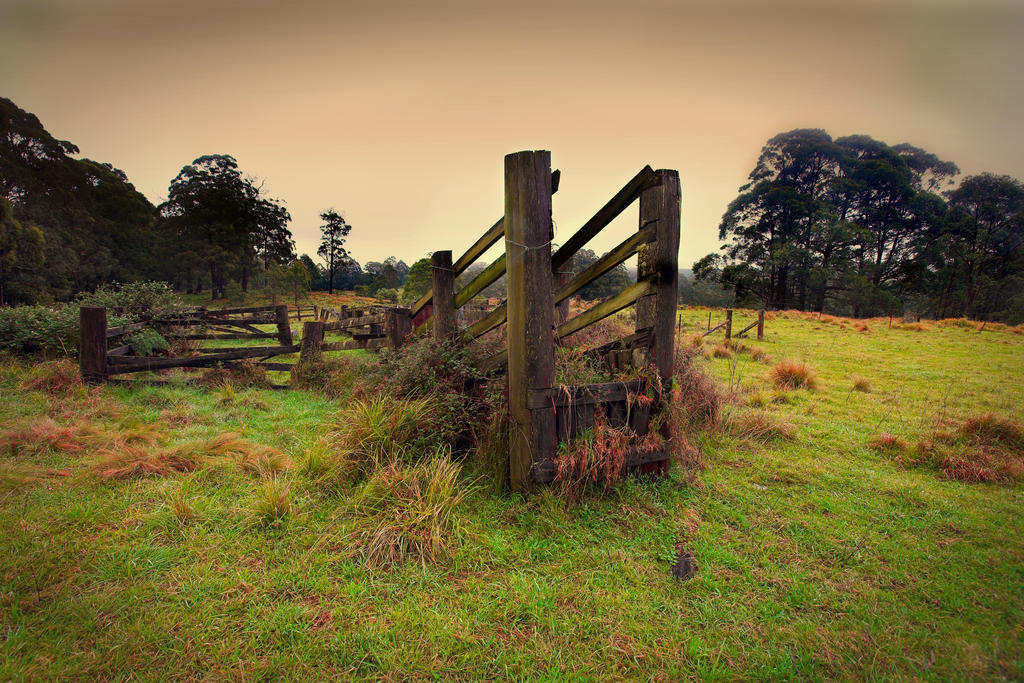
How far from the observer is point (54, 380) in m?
6.49

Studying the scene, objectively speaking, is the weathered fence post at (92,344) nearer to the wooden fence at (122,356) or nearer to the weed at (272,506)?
the wooden fence at (122,356)

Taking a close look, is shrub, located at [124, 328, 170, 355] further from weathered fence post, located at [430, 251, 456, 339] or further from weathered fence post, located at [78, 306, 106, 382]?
weathered fence post, located at [430, 251, 456, 339]

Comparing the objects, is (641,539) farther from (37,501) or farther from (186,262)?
(186,262)

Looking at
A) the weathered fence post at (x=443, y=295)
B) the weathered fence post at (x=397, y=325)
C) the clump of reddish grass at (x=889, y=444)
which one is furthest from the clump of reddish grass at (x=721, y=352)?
the weathered fence post at (x=443, y=295)

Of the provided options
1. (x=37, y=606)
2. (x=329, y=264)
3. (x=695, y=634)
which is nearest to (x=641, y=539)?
(x=695, y=634)

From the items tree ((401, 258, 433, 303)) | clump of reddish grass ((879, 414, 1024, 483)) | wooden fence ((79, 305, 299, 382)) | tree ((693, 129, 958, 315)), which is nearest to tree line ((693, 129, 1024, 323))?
tree ((693, 129, 958, 315))

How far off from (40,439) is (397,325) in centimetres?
421

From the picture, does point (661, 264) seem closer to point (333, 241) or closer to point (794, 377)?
point (794, 377)

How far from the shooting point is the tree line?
33.6 metres

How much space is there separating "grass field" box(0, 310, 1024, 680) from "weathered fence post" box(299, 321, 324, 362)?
3340 millimetres

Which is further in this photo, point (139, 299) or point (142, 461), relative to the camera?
point (139, 299)

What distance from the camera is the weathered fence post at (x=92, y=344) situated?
6605 millimetres

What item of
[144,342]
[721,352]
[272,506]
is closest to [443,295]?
[272,506]

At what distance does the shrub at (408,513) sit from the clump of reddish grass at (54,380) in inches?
258
